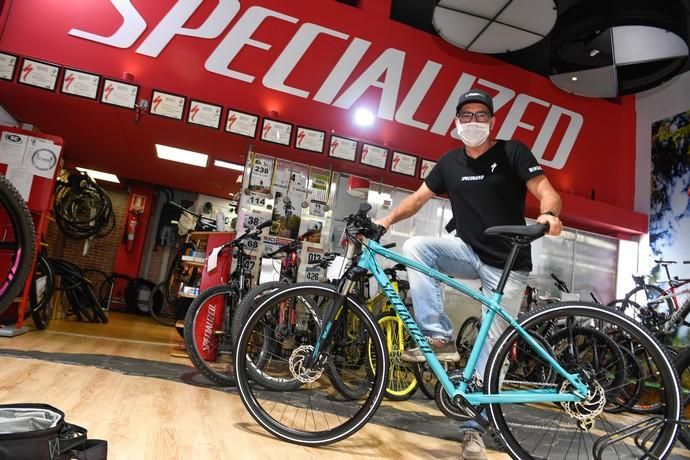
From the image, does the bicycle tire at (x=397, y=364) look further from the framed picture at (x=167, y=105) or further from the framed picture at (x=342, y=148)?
the framed picture at (x=167, y=105)

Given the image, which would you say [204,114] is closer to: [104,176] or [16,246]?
[16,246]

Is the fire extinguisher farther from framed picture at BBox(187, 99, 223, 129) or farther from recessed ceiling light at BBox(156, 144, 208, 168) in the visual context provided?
framed picture at BBox(187, 99, 223, 129)

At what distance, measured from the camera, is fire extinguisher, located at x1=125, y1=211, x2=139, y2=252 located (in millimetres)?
8820

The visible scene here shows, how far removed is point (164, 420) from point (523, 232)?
1.74 m

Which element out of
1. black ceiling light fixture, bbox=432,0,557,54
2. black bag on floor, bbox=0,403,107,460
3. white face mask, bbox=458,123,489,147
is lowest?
black bag on floor, bbox=0,403,107,460

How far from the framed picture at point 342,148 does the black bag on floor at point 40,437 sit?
3971 mm

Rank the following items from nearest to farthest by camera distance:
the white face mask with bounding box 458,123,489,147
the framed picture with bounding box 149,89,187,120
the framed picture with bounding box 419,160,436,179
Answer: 1. the white face mask with bounding box 458,123,489,147
2. the framed picture with bounding box 149,89,187,120
3. the framed picture with bounding box 419,160,436,179

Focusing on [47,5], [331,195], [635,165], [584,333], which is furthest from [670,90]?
[47,5]

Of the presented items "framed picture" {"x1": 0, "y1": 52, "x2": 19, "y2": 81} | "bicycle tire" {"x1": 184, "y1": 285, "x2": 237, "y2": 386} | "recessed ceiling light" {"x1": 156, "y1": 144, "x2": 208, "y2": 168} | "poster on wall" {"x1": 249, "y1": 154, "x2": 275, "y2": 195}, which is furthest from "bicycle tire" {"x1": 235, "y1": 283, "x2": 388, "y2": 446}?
"recessed ceiling light" {"x1": 156, "y1": 144, "x2": 208, "y2": 168}

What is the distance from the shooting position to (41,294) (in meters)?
4.43

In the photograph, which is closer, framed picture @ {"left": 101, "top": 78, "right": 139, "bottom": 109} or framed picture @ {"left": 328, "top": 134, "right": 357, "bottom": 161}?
framed picture @ {"left": 101, "top": 78, "right": 139, "bottom": 109}

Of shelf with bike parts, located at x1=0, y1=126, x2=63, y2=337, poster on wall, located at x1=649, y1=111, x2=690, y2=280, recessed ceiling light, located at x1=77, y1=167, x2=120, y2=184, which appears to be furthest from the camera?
recessed ceiling light, located at x1=77, y1=167, x2=120, y2=184

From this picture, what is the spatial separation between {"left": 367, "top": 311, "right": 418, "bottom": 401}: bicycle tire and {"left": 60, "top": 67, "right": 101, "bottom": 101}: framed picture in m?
3.48

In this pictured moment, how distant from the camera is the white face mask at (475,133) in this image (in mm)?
2234
